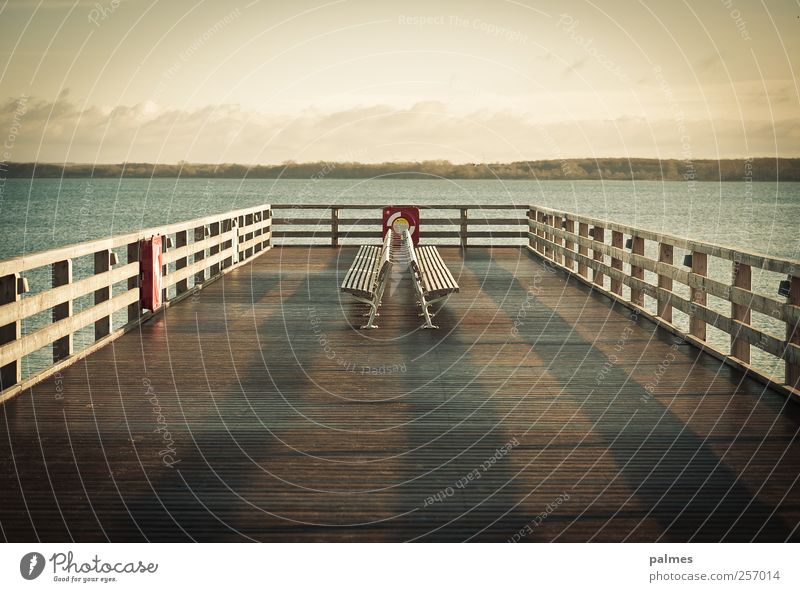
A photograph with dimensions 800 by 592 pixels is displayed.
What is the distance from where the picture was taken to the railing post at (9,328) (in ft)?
23.2

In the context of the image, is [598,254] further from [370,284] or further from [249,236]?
[249,236]

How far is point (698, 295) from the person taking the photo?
955 centimetres

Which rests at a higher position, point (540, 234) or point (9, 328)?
point (9, 328)

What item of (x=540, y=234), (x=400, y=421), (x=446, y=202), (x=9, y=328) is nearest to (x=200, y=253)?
(x=9, y=328)

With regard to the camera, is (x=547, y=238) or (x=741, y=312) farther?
(x=547, y=238)

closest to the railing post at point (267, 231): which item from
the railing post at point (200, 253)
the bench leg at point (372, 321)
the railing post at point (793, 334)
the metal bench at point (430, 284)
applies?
the railing post at point (200, 253)

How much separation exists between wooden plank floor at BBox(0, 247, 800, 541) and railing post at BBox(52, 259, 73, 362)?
0.69 feet

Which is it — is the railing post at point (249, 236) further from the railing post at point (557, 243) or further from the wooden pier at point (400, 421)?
the wooden pier at point (400, 421)

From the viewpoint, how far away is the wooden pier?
4.74 metres

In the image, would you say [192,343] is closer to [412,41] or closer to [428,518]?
[428,518]

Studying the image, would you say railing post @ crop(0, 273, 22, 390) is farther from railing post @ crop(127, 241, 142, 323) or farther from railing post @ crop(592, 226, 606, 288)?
railing post @ crop(592, 226, 606, 288)

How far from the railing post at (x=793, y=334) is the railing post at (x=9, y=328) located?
17.9ft

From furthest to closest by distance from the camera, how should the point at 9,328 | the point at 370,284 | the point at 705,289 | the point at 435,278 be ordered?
the point at 435,278
the point at 370,284
the point at 705,289
the point at 9,328

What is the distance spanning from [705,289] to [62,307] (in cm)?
560
